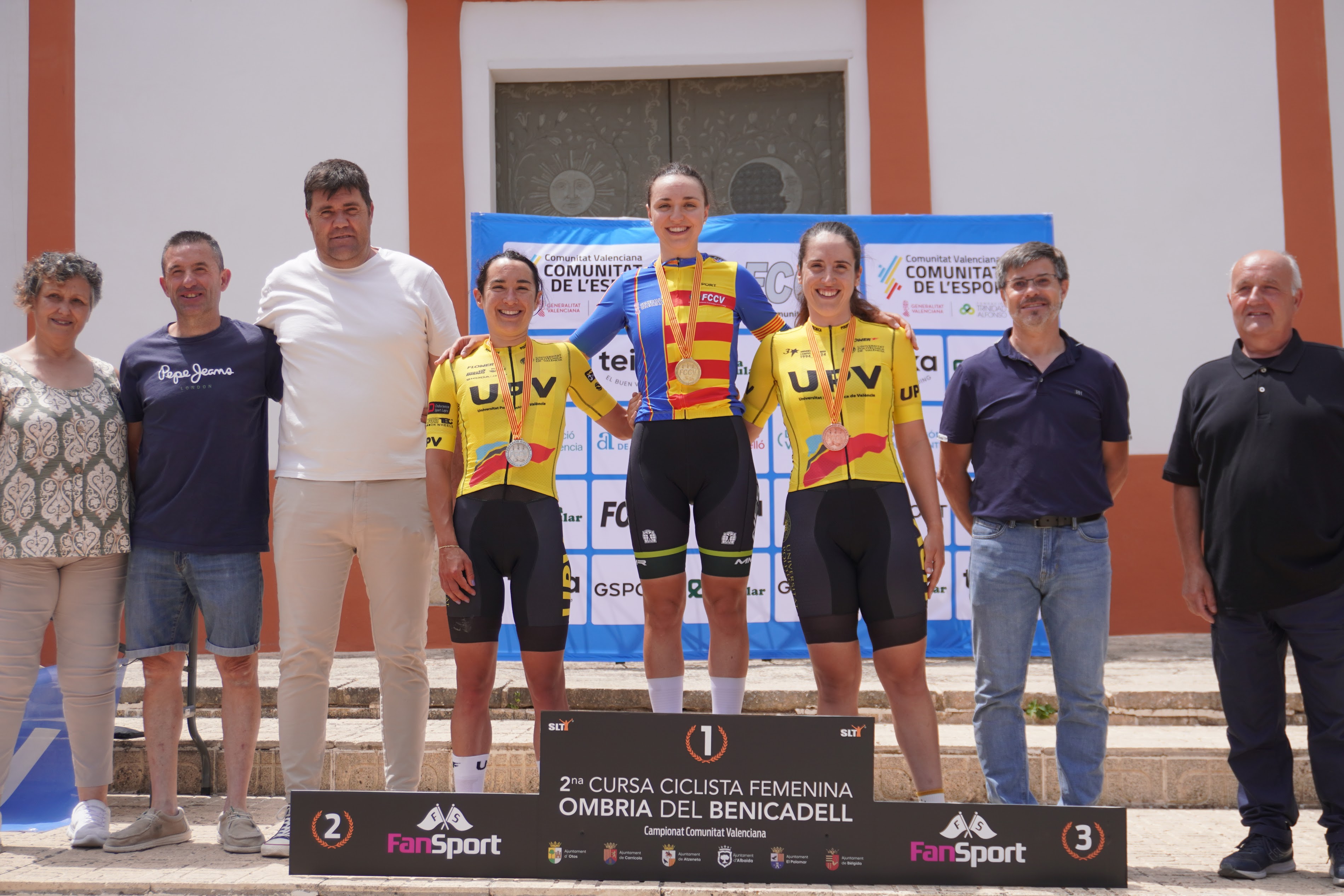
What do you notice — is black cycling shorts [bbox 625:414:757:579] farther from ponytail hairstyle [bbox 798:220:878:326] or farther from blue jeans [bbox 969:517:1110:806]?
blue jeans [bbox 969:517:1110:806]

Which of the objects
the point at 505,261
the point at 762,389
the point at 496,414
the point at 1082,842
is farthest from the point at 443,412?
the point at 1082,842

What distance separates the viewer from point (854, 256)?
3510 millimetres

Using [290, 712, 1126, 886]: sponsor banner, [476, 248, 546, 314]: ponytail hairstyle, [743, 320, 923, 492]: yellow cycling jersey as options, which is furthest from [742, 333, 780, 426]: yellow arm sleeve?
[290, 712, 1126, 886]: sponsor banner

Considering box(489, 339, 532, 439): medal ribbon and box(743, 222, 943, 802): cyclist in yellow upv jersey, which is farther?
box(489, 339, 532, 439): medal ribbon

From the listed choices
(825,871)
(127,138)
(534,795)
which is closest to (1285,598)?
(825,871)

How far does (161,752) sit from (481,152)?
4279 mm

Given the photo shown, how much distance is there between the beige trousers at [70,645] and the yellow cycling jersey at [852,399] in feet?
8.11

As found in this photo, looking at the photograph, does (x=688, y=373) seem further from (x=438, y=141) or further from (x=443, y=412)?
(x=438, y=141)

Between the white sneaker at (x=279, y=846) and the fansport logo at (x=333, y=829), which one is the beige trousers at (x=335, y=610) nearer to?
the white sneaker at (x=279, y=846)

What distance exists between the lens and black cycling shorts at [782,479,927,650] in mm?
3256

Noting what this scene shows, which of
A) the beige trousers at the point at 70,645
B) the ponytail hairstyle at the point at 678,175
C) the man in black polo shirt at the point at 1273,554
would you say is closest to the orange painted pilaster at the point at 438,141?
the ponytail hairstyle at the point at 678,175

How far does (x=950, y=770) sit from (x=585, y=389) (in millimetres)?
2253

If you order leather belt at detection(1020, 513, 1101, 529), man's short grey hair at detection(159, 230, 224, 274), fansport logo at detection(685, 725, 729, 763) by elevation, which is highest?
man's short grey hair at detection(159, 230, 224, 274)

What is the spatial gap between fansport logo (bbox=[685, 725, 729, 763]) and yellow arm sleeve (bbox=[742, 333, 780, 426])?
3.90ft
